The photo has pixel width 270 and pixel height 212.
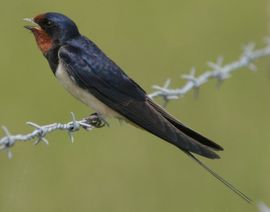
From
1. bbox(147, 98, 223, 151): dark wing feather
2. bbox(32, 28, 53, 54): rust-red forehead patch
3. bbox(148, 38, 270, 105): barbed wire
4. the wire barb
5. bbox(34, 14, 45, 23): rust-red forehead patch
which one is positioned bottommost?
the wire barb

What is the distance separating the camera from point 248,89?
587 cm

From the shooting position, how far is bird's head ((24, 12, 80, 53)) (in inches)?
145

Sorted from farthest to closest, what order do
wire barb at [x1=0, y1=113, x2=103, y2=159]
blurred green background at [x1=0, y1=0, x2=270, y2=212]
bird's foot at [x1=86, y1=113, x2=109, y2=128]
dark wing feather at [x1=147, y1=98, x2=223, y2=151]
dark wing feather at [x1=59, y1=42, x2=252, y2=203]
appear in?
1. blurred green background at [x1=0, y1=0, x2=270, y2=212]
2. bird's foot at [x1=86, y1=113, x2=109, y2=128]
3. dark wing feather at [x1=59, y1=42, x2=252, y2=203]
4. dark wing feather at [x1=147, y1=98, x2=223, y2=151]
5. wire barb at [x1=0, y1=113, x2=103, y2=159]

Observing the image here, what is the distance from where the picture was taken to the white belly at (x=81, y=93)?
365 centimetres

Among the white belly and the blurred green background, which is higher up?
the blurred green background

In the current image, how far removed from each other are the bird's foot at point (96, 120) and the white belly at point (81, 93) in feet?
0.22

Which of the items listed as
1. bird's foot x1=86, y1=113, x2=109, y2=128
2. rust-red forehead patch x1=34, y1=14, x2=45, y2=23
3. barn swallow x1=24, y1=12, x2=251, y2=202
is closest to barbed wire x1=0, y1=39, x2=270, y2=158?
bird's foot x1=86, y1=113, x2=109, y2=128

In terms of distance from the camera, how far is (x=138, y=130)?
541 cm

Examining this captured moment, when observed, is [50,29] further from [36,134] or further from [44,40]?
[36,134]

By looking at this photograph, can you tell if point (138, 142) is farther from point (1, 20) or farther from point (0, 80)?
point (1, 20)

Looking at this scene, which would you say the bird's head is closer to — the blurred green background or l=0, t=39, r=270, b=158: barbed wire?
l=0, t=39, r=270, b=158: barbed wire

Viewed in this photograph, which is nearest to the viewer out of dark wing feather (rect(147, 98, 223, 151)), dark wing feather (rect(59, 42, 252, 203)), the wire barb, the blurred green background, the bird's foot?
the wire barb

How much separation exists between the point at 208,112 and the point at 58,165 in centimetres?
114

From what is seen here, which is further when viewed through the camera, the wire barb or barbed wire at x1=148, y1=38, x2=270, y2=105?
barbed wire at x1=148, y1=38, x2=270, y2=105
